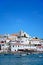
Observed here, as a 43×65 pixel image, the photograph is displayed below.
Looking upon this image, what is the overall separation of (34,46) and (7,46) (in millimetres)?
10378

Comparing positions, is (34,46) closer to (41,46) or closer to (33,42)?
(41,46)

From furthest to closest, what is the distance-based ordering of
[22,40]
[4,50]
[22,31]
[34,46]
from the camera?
[22,31], [22,40], [34,46], [4,50]

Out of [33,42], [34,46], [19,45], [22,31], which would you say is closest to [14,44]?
[19,45]

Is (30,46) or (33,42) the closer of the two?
(30,46)

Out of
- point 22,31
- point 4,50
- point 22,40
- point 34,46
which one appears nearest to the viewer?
point 4,50

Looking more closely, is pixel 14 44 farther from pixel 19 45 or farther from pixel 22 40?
pixel 22 40

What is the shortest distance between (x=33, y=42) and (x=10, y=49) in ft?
61.3

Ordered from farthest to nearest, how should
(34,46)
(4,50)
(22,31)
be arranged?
(22,31), (34,46), (4,50)

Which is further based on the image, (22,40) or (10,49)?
(22,40)

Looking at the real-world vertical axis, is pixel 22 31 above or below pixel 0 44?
above

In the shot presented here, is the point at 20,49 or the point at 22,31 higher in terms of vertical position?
the point at 22,31

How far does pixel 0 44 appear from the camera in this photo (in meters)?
90.7

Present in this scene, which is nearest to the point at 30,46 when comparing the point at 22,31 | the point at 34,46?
the point at 34,46

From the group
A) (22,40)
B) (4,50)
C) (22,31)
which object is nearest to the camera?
(4,50)
